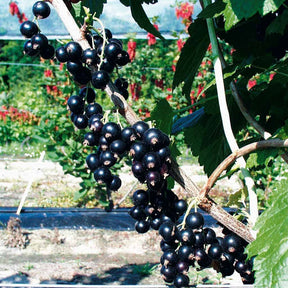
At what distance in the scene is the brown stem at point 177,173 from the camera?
1.94ft

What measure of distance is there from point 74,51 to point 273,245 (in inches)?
14.6

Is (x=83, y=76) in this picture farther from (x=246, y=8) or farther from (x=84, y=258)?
(x=84, y=258)

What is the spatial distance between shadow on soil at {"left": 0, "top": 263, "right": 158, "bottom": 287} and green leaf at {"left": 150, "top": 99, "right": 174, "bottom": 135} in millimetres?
2245

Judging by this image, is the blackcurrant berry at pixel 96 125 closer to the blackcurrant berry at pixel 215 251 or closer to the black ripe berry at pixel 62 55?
the black ripe berry at pixel 62 55

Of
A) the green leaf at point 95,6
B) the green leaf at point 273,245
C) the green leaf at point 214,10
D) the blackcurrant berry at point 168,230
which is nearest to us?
the green leaf at point 273,245

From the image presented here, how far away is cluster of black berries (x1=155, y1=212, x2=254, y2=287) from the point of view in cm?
62

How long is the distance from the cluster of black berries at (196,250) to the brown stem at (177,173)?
0.03 meters

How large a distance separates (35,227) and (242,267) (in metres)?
3.41

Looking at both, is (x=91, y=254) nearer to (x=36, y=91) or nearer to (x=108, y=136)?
(x=108, y=136)

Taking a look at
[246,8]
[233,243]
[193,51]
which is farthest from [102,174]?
[193,51]

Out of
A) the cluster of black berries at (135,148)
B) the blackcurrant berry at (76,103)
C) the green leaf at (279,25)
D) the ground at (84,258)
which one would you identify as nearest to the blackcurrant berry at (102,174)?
the cluster of black berries at (135,148)

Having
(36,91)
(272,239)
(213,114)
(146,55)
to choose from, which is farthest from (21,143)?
(272,239)

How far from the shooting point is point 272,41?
2.99 feet

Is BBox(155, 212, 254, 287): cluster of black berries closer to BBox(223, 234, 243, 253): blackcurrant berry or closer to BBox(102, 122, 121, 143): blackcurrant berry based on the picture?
BBox(223, 234, 243, 253): blackcurrant berry
